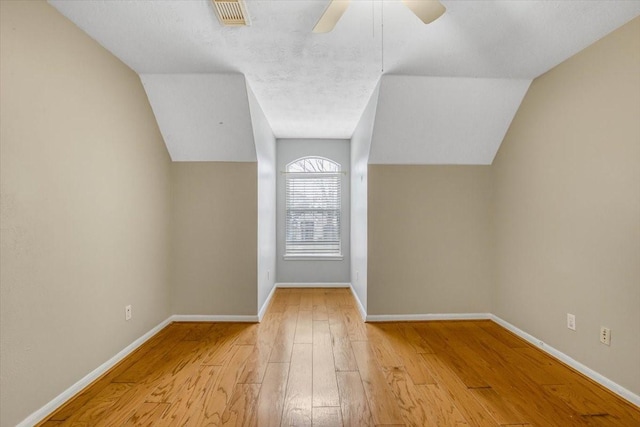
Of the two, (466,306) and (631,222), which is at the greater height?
(631,222)

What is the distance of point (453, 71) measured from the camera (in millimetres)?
2936

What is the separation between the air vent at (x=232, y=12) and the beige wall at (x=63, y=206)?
98cm

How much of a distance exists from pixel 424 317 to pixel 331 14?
311cm

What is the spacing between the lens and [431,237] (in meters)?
3.75

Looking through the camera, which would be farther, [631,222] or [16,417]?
[631,222]

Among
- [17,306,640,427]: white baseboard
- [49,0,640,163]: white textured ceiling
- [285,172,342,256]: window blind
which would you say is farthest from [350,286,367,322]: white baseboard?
[49,0,640,163]: white textured ceiling

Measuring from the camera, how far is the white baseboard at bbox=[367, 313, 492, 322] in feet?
12.1

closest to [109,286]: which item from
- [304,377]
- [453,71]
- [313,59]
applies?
[304,377]

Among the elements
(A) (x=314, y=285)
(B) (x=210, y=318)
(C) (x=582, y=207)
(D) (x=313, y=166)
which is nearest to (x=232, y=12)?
(C) (x=582, y=207)

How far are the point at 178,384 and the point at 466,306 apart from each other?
293 centimetres

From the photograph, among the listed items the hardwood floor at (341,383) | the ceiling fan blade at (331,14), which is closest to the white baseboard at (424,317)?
the hardwood floor at (341,383)

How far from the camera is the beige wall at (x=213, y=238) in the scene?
12.1ft

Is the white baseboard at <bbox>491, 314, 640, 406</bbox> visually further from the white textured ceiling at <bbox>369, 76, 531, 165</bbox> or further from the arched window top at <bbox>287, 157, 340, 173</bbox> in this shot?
the arched window top at <bbox>287, 157, 340, 173</bbox>

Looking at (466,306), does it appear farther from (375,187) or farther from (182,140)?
(182,140)
